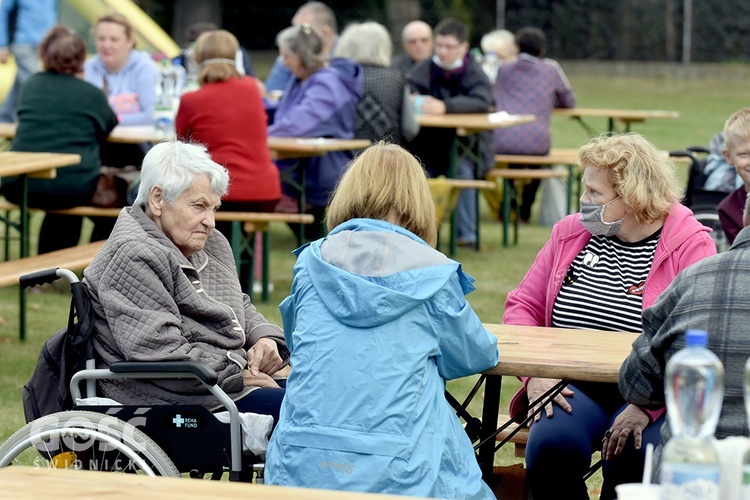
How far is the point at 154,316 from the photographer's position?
363cm

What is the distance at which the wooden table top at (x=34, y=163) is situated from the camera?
6.58 meters

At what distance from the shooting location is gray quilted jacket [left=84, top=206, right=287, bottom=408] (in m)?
3.62

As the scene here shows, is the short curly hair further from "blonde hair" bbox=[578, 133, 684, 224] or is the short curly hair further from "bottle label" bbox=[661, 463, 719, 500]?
"bottle label" bbox=[661, 463, 719, 500]

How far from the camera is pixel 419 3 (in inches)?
1103

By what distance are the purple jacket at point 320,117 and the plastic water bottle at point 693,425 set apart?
6.22 m

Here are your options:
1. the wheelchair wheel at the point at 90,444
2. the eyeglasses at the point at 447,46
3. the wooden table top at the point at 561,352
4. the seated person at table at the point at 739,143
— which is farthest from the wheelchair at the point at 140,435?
the eyeglasses at the point at 447,46

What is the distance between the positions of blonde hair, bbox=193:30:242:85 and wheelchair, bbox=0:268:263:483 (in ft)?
11.8

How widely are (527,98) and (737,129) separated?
5.62m

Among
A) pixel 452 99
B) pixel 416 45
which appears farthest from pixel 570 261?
pixel 416 45

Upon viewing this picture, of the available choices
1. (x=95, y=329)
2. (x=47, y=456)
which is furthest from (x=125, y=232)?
(x=47, y=456)

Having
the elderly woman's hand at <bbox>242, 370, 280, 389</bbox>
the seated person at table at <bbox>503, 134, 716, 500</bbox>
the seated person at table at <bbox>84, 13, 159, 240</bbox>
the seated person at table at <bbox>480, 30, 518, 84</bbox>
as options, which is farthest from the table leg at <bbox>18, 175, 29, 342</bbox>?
the seated person at table at <bbox>480, 30, 518, 84</bbox>

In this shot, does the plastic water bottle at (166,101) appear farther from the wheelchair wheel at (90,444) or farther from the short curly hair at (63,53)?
the wheelchair wheel at (90,444)

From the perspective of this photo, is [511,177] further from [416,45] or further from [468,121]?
[416,45]

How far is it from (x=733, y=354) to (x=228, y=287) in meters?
1.76
